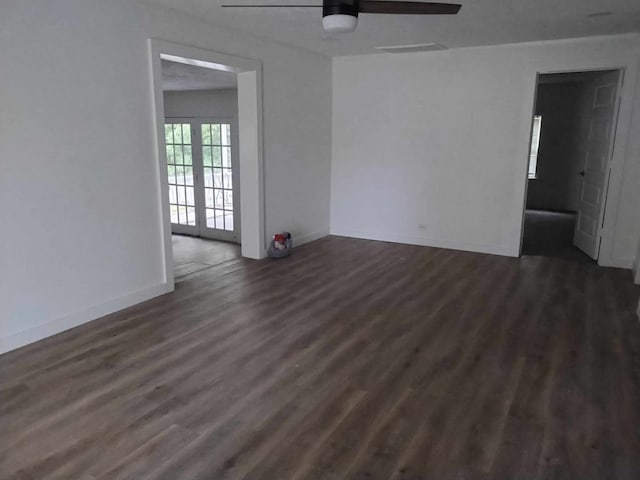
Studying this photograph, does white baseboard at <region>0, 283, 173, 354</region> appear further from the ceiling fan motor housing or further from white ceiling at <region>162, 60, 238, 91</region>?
the ceiling fan motor housing

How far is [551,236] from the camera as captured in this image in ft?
24.4

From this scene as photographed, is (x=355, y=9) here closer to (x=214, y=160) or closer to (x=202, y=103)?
(x=214, y=160)

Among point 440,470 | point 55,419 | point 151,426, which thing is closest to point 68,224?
point 55,419

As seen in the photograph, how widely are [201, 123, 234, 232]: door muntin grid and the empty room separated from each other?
0.04 meters

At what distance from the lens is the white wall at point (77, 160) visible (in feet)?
10.7

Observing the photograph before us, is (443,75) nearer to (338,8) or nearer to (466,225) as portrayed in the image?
(466,225)

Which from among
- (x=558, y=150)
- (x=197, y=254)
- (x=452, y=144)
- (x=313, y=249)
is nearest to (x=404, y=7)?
(x=452, y=144)

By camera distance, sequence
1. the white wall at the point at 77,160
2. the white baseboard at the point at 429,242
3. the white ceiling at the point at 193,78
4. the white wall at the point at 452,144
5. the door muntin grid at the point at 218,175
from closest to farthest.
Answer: the white wall at the point at 77,160 < the white wall at the point at 452,144 < the white ceiling at the point at 193,78 < the white baseboard at the point at 429,242 < the door muntin grid at the point at 218,175

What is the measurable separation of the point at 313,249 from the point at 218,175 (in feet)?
7.14

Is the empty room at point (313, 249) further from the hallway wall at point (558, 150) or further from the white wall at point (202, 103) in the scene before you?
the hallway wall at point (558, 150)

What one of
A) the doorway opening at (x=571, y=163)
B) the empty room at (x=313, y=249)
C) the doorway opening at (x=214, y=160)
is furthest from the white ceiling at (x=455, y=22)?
the doorway opening at (x=571, y=163)

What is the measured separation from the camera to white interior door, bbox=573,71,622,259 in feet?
18.0

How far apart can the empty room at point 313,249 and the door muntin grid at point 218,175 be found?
4cm

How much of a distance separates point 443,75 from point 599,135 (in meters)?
2.12
